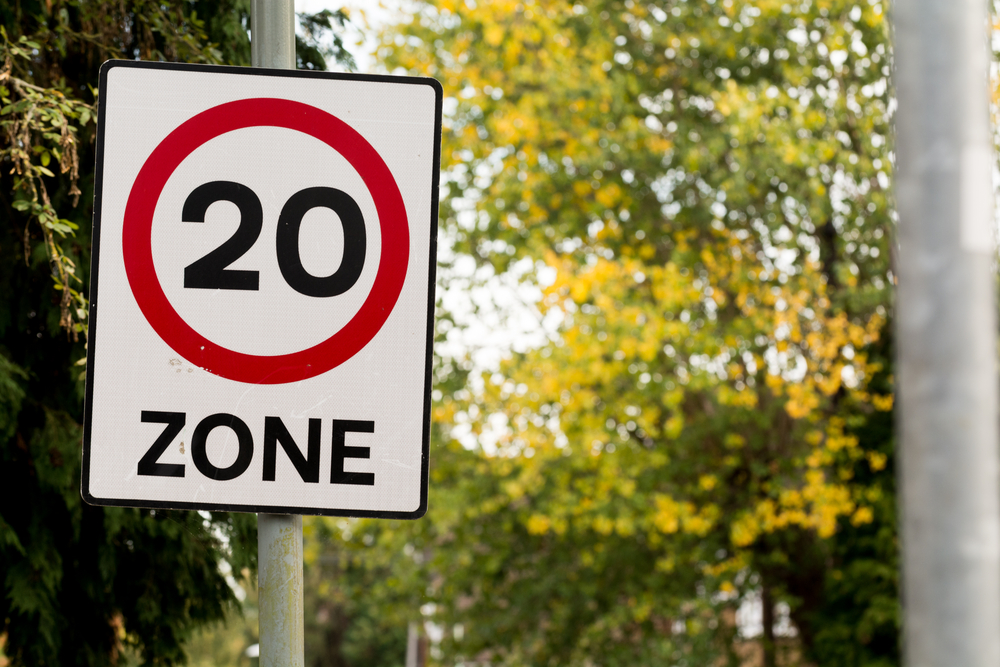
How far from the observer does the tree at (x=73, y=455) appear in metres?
3.57

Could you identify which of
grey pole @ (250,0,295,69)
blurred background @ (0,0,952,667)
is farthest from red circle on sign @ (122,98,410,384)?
blurred background @ (0,0,952,667)

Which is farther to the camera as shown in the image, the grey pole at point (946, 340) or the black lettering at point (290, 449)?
the black lettering at point (290, 449)

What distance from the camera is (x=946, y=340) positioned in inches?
46.8

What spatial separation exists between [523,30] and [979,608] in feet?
27.7

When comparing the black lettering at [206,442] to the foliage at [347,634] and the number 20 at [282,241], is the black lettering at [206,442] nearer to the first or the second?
the number 20 at [282,241]

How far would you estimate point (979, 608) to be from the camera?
3.77 feet

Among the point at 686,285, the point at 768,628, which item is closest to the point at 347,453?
the point at 686,285

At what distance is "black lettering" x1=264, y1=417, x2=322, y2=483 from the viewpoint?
1660 millimetres

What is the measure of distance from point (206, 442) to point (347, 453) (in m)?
0.25

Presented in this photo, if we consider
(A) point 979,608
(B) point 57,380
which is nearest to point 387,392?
(A) point 979,608

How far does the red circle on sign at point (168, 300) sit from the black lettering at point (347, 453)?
0.11 meters

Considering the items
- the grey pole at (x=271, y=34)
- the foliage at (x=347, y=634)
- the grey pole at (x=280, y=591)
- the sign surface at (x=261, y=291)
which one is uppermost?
the grey pole at (x=271, y=34)

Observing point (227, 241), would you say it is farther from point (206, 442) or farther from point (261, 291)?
point (206, 442)

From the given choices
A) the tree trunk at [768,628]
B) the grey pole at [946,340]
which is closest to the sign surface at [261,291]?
the grey pole at [946,340]
